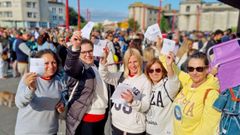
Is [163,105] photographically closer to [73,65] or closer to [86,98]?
[86,98]

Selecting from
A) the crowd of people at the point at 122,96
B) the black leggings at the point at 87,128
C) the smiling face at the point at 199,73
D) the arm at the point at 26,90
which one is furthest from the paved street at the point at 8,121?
the smiling face at the point at 199,73

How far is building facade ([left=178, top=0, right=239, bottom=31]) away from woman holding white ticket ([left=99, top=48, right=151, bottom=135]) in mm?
94422

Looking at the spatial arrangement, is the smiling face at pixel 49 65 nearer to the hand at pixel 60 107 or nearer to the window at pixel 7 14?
the hand at pixel 60 107

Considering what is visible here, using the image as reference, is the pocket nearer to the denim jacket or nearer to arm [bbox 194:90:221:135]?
the denim jacket

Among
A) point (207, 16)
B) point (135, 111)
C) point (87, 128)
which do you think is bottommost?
point (87, 128)

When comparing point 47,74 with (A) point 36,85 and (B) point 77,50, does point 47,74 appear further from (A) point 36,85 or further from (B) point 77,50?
(B) point 77,50

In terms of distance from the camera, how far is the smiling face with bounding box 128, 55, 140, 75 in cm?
301

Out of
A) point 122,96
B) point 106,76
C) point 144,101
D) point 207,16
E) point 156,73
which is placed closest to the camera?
point 122,96

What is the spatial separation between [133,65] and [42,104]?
3.64 feet

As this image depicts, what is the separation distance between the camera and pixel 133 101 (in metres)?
2.66

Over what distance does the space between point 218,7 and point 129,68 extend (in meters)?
106

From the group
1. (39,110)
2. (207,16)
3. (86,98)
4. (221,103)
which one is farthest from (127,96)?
(207,16)

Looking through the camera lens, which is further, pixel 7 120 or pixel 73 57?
pixel 7 120

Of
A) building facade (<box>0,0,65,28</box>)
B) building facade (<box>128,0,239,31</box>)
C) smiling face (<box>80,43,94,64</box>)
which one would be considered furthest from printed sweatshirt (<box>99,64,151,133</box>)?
building facade (<box>128,0,239,31</box>)
